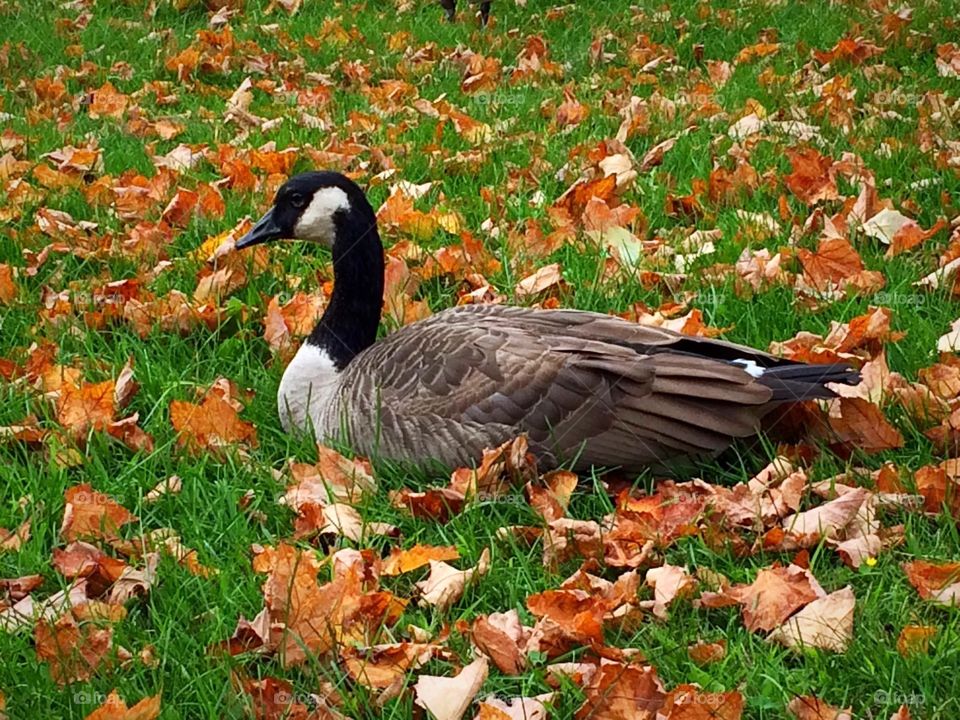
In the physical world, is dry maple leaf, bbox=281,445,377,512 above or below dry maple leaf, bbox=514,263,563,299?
above

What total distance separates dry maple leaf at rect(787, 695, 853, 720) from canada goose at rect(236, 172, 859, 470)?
38.4 inches

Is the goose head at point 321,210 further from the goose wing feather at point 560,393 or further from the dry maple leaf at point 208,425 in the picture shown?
the dry maple leaf at point 208,425

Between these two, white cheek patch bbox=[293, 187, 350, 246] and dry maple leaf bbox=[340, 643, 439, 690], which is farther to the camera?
white cheek patch bbox=[293, 187, 350, 246]

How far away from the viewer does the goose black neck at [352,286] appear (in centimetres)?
378

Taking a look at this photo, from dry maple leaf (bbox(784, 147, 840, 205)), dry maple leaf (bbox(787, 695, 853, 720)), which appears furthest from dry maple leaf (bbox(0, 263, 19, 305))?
dry maple leaf (bbox(787, 695, 853, 720))

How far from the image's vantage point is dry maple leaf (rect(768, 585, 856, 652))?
2486 mm

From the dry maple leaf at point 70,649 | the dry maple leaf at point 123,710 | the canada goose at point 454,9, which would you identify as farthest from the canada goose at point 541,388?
the canada goose at point 454,9

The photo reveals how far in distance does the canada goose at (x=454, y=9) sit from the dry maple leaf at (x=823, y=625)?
7.52 m

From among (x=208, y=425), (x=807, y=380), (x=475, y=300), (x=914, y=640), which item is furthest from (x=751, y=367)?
(x=208, y=425)

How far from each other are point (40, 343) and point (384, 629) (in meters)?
2.15

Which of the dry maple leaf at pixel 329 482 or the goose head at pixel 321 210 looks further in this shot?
the goose head at pixel 321 210

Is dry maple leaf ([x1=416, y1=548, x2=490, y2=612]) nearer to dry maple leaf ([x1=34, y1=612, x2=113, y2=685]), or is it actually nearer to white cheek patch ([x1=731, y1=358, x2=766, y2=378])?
dry maple leaf ([x1=34, y1=612, x2=113, y2=685])

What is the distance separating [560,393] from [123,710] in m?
1.44

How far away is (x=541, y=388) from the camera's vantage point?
327 centimetres
